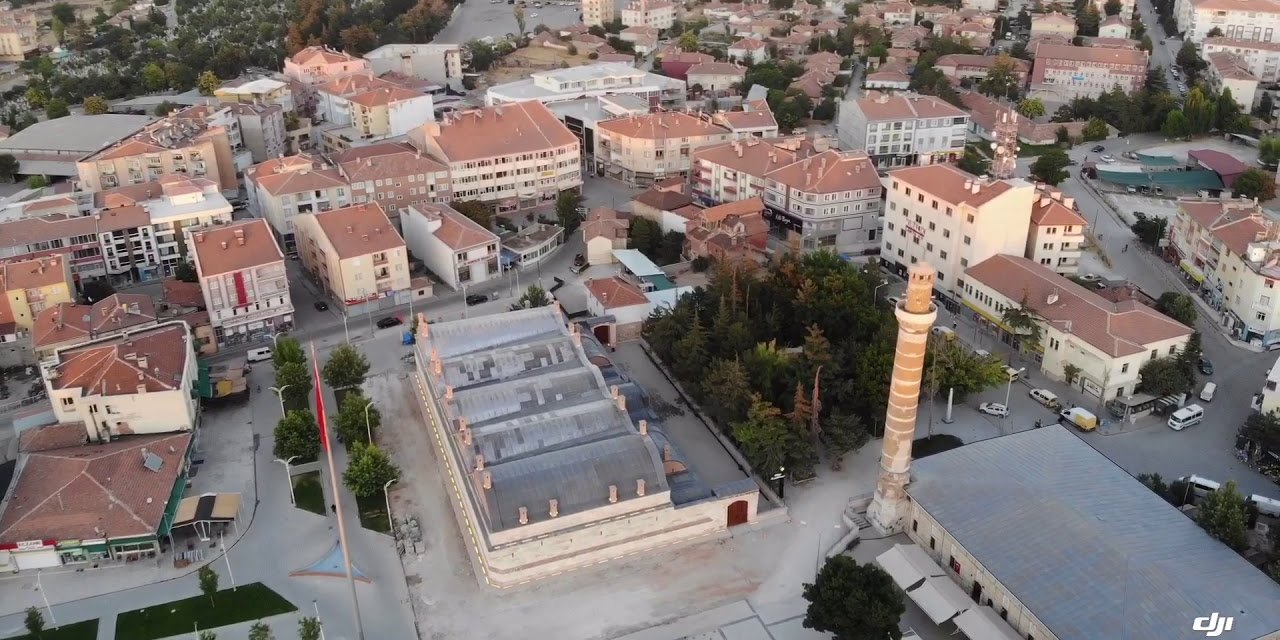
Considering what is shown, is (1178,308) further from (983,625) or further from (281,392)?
(281,392)

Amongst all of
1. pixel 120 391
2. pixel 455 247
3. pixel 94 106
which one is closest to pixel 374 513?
pixel 120 391

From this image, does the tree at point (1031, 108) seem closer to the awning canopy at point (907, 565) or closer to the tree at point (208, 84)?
the awning canopy at point (907, 565)

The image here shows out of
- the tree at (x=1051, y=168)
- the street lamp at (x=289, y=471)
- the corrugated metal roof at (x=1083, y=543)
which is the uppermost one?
the tree at (x=1051, y=168)

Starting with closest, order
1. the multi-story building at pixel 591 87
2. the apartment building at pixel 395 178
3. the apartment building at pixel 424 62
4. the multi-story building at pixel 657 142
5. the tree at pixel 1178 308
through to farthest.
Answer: the tree at pixel 1178 308 < the apartment building at pixel 395 178 < the multi-story building at pixel 657 142 < the multi-story building at pixel 591 87 < the apartment building at pixel 424 62

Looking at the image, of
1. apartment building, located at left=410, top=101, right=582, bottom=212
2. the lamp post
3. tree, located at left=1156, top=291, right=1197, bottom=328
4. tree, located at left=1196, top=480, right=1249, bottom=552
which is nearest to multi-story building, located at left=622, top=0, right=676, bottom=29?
apartment building, located at left=410, top=101, right=582, bottom=212

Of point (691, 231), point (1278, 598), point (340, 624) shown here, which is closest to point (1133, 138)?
point (691, 231)

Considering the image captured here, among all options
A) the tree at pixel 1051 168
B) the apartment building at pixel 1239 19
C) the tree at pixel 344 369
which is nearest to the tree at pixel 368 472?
the tree at pixel 344 369

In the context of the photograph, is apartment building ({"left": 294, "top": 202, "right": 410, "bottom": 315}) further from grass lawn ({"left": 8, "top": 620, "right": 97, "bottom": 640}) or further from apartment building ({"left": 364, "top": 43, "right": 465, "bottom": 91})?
apartment building ({"left": 364, "top": 43, "right": 465, "bottom": 91})
